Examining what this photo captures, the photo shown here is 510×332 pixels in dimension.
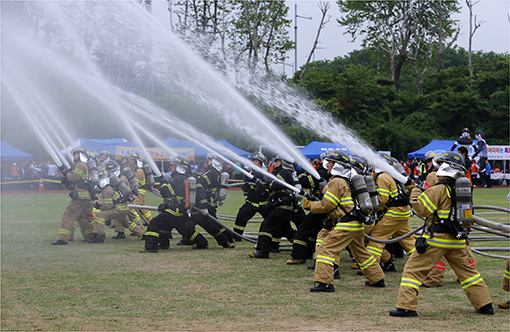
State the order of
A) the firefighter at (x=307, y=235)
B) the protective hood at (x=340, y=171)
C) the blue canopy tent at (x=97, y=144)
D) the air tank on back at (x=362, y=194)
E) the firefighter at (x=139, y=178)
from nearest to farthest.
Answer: the air tank on back at (x=362, y=194) < the protective hood at (x=340, y=171) < the firefighter at (x=307, y=235) < the firefighter at (x=139, y=178) < the blue canopy tent at (x=97, y=144)

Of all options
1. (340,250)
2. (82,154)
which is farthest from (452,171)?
(82,154)

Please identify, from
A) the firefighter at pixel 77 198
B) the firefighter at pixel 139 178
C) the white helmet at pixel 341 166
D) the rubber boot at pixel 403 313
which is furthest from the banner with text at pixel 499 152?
the rubber boot at pixel 403 313

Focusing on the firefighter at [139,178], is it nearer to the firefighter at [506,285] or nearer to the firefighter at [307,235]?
the firefighter at [307,235]

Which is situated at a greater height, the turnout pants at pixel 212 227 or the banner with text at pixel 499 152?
the banner with text at pixel 499 152

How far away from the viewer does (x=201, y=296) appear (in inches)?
342

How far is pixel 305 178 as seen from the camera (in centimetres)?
1220

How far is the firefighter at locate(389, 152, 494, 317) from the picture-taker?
745 cm

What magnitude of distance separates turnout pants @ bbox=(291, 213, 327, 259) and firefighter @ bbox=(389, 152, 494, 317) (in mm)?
4089

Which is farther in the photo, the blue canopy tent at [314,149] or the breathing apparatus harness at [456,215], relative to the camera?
the blue canopy tent at [314,149]

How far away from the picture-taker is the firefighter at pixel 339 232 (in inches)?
354

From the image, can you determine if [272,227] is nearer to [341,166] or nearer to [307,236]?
[307,236]

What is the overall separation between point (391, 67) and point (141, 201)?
43400 millimetres

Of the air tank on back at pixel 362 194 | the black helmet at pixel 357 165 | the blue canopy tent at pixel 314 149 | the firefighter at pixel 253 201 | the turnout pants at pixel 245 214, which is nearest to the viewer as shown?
the air tank on back at pixel 362 194

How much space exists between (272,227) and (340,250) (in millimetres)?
3462
